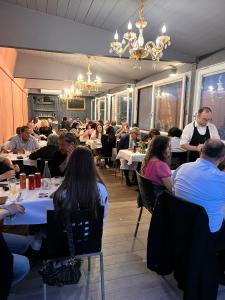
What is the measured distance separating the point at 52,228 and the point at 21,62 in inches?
263

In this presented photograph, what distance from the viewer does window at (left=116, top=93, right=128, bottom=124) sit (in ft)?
28.0

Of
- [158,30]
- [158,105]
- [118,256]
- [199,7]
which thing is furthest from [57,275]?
[158,105]

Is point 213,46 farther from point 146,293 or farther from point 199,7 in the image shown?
point 146,293

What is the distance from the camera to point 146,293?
182 centimetres

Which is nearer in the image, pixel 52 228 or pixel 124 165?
pixel 52 228

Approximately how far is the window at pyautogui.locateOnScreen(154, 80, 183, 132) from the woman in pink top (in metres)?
2.93

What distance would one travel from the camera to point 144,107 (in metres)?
7.06

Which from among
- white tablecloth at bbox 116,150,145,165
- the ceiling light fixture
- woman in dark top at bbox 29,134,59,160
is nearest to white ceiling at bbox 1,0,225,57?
the ceiling light fixture

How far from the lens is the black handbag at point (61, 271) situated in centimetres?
142

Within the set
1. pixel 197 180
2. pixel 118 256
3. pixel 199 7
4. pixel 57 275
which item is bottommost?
pixel 118 256

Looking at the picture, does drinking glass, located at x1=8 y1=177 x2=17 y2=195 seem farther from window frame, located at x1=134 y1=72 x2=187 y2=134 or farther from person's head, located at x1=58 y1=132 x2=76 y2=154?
window frame, located at x1=134 y1=72 x2=187 y2=134

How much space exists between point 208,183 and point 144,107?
5.72 meters

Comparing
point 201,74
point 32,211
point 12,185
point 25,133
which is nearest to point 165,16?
point 201,74

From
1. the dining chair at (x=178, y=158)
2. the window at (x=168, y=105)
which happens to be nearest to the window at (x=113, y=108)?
the window at (x=168, y=105)
